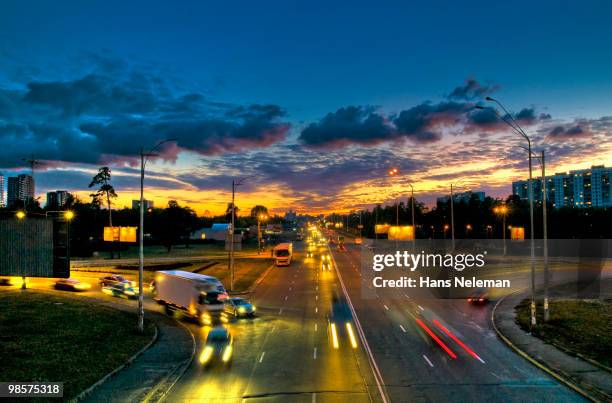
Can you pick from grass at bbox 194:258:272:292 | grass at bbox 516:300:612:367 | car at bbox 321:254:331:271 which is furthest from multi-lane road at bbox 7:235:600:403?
car at bbox 321:254:331:271

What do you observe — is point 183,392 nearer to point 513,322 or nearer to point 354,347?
point 354,347

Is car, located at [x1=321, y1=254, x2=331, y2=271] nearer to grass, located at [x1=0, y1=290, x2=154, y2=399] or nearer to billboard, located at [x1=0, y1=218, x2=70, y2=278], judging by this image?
grass, located at [x1=0, y1=290, x2=154, y2=399]

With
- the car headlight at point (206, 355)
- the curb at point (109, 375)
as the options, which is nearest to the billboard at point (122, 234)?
the curb at point (109, 375)

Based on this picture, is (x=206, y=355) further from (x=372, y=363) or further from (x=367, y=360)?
(x=372, y=363)

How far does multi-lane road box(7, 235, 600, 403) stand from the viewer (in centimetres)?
1847

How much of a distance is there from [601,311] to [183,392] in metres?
34.4

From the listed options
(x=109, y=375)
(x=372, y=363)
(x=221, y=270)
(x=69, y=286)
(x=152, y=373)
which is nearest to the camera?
(x=109, y=375)

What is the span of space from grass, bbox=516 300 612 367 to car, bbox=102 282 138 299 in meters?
35.1

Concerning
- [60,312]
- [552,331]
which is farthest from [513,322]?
[60,312]

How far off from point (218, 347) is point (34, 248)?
58.4 ft

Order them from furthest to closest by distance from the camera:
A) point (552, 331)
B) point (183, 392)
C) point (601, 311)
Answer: point (601, 311) → point (552, 331) → point (183, 392)

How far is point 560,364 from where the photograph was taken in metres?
22.7

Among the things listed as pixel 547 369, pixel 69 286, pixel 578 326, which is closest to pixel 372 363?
pixel 547 369

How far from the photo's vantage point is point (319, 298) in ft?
149
